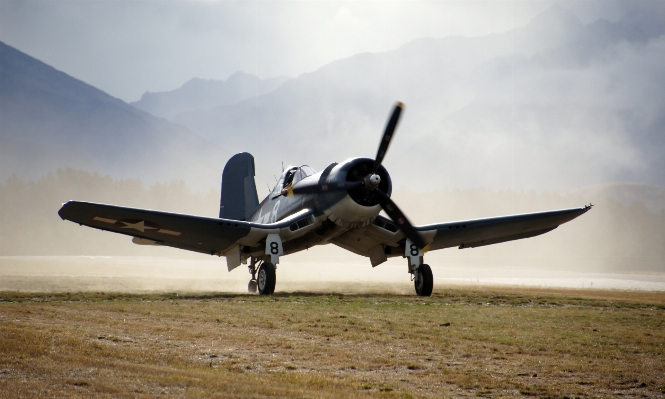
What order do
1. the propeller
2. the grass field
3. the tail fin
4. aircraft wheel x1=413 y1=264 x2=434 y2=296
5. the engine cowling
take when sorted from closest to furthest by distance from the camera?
the grass field < the propeller < the engine cowling < aircraft wheel x1=413 y1=264 x2=434 y2=296 < the tail fin

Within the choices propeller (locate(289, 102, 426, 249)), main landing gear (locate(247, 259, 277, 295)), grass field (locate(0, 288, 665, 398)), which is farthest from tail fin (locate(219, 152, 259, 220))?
grass field (locate(0, 288, 665, 398))

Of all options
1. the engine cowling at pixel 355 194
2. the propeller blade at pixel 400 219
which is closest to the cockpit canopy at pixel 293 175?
the engine cowling at pixel 355 194

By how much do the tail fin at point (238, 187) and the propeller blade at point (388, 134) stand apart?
9.82 m

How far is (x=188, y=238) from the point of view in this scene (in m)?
22.4

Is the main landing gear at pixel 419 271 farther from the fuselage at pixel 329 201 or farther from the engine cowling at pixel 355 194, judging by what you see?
the engine cowling at pixel 355 194

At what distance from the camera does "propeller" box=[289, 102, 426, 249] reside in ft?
63.0

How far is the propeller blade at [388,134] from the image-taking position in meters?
19.2

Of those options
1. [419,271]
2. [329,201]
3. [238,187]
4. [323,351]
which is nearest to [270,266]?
[329,201]

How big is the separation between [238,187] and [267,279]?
332 inches

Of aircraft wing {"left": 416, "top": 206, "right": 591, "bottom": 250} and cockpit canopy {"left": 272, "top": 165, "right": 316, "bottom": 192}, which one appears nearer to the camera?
cockpit canopy {"left": 272, "top": 165, "right": 316, "bottom": 192}

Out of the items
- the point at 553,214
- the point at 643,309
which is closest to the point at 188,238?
the point at 553,214

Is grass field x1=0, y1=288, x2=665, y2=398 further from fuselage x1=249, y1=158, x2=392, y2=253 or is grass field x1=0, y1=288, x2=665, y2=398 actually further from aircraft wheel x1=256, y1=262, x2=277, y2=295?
aircraft wheel x1=256, y1=262, x2=277, y2=295

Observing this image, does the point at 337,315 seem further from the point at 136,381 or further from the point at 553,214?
the point at 553,214

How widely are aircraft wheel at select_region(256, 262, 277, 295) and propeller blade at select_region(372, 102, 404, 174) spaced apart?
180 inches
